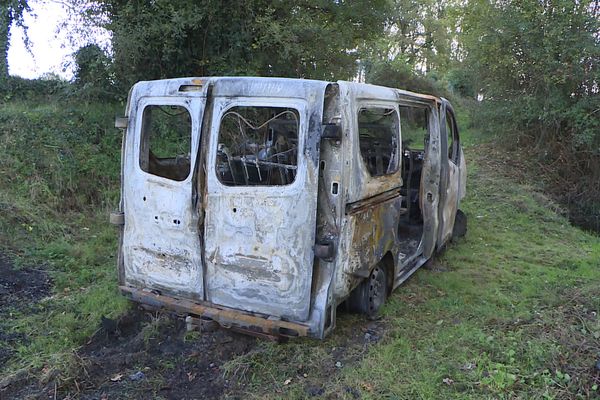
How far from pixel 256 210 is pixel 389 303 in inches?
78.2

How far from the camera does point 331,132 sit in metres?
3.40

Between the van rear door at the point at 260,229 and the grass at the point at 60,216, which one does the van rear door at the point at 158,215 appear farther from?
the grass at the point at 60,216

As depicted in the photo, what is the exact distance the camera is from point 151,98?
13.0 ft

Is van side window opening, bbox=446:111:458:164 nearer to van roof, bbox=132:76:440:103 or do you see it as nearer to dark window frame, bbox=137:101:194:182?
van roof, bbox=132:76:440:103

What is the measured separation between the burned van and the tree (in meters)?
8.67

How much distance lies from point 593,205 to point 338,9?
7156mm

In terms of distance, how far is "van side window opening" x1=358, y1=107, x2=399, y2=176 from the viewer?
4.46 metres

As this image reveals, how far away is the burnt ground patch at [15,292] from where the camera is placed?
4.16m

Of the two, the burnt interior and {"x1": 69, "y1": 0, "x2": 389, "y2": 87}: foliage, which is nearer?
the burnt interior

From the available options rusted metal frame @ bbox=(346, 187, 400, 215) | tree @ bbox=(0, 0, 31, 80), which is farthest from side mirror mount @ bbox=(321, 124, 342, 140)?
tree @ bbox=(0, 0, 31, 80)

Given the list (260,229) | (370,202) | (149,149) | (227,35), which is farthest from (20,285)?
(227,35)

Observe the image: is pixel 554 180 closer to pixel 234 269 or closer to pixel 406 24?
pixel 234 269

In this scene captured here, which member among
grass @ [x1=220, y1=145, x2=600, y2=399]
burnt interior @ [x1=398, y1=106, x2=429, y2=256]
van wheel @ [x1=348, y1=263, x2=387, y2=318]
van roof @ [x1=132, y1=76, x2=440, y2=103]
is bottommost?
grass @ [x1=220, y1=145, x2=600, y2=399]

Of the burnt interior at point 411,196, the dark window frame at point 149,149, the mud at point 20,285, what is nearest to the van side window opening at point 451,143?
the burnt interior at point 411,196
